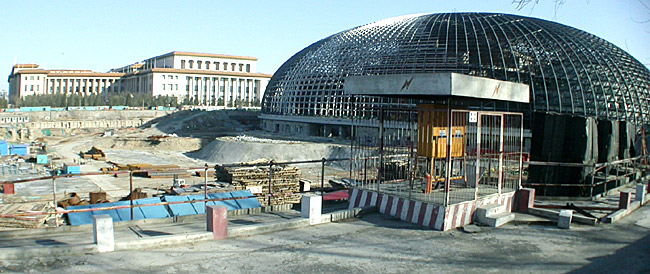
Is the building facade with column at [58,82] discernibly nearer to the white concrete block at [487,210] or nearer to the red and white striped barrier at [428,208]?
the red and white striped barrier at [428,208]

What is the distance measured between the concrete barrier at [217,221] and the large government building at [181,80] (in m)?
101

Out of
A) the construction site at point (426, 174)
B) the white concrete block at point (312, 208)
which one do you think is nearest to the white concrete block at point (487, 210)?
the construction site at point (426, 174)

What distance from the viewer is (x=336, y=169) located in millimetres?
36031

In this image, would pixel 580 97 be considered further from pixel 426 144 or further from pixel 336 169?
pixel 426 144

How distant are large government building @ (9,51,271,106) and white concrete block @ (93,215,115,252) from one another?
102 metres

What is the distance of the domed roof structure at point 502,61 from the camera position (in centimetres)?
3859

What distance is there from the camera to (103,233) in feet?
28.3

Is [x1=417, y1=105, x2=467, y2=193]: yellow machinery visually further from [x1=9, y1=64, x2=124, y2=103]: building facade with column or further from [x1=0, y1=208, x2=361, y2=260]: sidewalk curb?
[x1=9, y1=64, x2=124, y2=103]: building facade with column

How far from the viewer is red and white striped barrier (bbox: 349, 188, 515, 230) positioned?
1103 cm

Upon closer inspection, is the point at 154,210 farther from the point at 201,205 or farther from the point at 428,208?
the point at 428,208

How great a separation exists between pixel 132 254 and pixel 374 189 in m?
6.37

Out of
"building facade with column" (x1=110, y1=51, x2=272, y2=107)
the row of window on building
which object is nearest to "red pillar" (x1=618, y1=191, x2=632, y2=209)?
"building facade with column" (x1=110, y1=51, x2=272, y2=107)

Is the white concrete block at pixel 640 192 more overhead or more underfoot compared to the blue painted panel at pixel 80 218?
more overhead

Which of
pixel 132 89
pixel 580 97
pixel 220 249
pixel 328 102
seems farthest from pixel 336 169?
pixel 132 89
